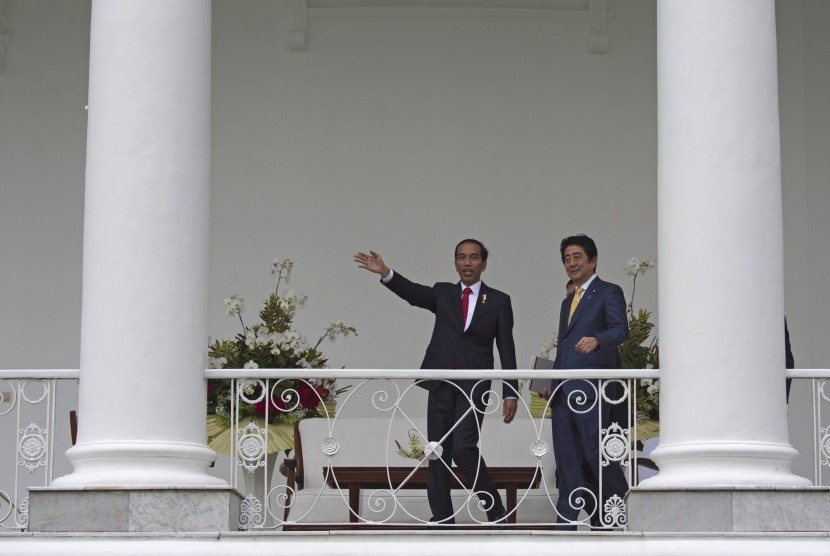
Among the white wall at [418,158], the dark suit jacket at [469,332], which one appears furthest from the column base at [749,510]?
the white wall at [418,158]

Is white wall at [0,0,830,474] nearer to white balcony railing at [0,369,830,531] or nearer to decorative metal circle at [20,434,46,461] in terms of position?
white balcony railing at [0,369,830,531]

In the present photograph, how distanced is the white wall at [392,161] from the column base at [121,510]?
20.4 feet

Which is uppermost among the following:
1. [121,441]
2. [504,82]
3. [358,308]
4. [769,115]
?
[504,82]

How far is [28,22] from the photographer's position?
17.3m

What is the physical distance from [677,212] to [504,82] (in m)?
6.56

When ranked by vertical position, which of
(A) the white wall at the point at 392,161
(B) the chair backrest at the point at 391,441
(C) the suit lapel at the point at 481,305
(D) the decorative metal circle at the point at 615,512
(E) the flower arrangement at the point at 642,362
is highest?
(A) the white wall at the point at 392,161

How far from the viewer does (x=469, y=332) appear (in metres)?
12.4

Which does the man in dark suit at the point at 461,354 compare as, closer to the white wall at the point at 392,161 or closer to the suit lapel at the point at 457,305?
the suit lapel at the point at 457,305

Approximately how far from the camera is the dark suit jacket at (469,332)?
12297 mm

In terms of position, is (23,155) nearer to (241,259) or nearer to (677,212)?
(241,259)

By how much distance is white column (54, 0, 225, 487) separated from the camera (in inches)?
416

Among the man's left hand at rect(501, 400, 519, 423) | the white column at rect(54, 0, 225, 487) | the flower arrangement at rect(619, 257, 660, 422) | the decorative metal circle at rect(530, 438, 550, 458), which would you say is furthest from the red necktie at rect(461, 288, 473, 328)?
the white column at rect(54, 0, 225, 487)

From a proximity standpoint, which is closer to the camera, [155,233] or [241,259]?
[155,233]

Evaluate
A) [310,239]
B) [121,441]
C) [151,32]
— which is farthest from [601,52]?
[121,441]
